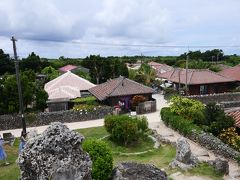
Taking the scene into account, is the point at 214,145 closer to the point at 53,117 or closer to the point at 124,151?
the point at 124,151

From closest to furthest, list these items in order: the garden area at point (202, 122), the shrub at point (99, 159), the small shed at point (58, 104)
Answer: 1. the shrub at point (99, 159)
2. the garden area at point (202, 122)
3. the small shed at point (58, 104)

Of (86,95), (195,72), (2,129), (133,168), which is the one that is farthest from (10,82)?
(195,72)

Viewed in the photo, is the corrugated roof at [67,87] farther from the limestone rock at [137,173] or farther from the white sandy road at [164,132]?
the limestone rock at [137,173]

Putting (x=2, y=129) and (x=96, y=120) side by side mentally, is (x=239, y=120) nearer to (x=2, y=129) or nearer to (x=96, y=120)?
(x=96, y=120)

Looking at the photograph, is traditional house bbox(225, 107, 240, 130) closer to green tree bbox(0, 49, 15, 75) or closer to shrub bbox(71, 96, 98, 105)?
shrub bbox(71, 96, 98, 105)

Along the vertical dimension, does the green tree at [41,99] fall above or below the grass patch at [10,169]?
above

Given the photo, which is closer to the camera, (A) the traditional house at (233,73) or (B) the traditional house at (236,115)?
(B) the traditional house at (236,115)

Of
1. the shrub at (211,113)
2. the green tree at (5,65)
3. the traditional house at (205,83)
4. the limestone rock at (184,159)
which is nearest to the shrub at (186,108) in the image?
the shrub at (211,113)

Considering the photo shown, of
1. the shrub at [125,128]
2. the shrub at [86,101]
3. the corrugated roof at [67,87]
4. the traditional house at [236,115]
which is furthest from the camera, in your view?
the corrugated roof at [67,87]
